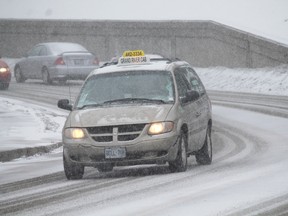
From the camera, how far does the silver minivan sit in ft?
46.9

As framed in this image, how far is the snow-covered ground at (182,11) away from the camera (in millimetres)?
42113

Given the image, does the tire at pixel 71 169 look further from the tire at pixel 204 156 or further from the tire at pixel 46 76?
the tire at pixel 46 76

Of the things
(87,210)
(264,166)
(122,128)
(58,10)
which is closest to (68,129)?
(122,128)

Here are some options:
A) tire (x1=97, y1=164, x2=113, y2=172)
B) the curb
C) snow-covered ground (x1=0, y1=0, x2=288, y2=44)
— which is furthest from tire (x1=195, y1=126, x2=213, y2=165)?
snow-covered ground (x1=0, y1=0, x2=288, y2=44)

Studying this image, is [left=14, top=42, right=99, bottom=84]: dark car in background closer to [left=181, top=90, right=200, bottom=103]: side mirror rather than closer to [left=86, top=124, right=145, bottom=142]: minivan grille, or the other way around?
[left=181, top=90, right=200, bottom=103]: side mirror

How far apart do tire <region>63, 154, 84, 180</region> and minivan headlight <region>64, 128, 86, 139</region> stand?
33 cm

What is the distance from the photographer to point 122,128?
14.3 metres

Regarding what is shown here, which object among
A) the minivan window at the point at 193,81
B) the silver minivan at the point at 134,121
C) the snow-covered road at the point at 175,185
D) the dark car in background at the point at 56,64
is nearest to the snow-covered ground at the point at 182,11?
the dark car in background at the point at 56,64

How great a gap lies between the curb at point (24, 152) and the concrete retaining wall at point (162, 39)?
16.7 meters

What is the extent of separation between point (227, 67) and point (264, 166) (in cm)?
2267

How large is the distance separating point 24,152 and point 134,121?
508 cm

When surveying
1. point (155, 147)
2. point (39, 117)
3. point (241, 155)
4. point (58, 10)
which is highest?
point (155, 147)

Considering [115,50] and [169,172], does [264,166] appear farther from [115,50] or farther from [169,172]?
[115,50]

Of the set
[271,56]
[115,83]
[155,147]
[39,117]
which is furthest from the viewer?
[271,56]
